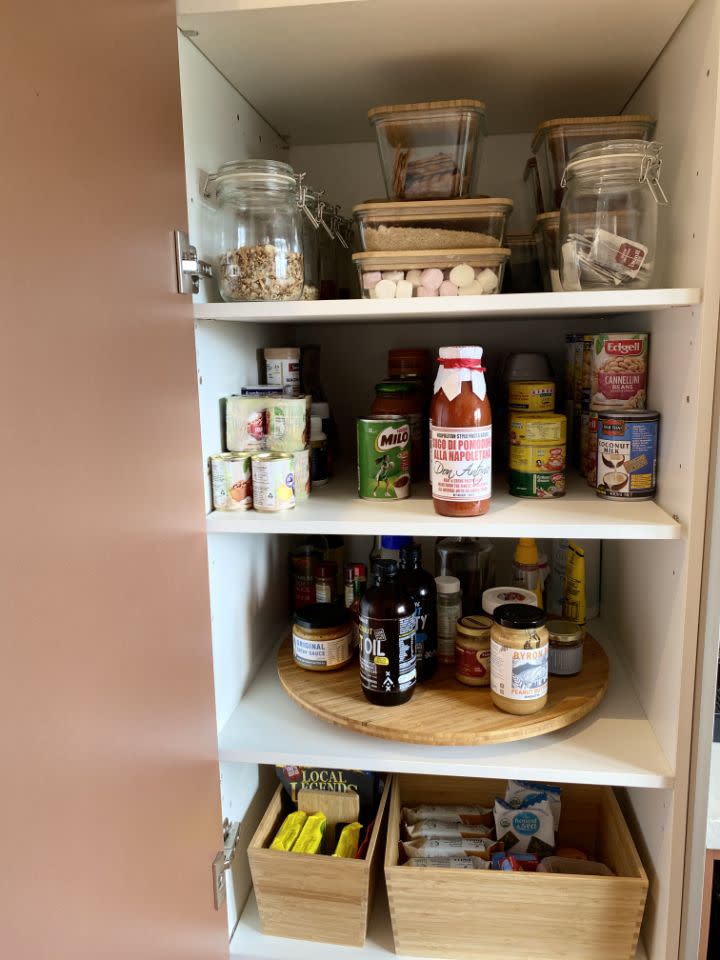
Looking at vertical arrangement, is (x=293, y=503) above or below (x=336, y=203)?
below

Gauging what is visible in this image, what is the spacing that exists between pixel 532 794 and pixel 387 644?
0.44 metres

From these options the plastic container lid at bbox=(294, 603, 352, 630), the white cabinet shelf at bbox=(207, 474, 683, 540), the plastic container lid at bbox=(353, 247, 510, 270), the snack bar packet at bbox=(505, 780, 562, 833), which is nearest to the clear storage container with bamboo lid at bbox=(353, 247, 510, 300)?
the plastic container lid at bbox=(353, 247, 510, 270)

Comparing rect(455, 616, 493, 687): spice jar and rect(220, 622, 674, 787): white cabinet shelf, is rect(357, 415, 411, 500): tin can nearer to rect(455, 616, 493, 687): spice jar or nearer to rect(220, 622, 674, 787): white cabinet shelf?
rect(455, 616, 493, 687): spice jar

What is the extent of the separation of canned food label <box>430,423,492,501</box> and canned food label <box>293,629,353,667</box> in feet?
1.20

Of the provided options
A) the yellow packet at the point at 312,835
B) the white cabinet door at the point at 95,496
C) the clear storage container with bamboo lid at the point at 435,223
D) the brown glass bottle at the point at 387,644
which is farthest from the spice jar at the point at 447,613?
the clear storage container with bamboo lid at the point at 435,223

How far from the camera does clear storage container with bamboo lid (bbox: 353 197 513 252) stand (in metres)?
1.01

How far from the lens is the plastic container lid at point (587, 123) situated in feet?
3.45

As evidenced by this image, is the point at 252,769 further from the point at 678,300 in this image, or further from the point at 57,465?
the point at 678,300

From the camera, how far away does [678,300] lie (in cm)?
87

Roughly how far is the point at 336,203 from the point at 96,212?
0.86 metres

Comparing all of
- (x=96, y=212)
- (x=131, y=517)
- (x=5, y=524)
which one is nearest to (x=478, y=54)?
(x=96, y=212)

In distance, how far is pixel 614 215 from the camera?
3.18ft

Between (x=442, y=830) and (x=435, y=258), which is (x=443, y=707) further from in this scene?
(x=435, y=258)

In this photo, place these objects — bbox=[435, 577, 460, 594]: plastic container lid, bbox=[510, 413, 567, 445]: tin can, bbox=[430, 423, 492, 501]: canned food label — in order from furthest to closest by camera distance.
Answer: bbox=[435, 577, 460, 594]: plastic container lid < bbox=[510, 413, 567, 445]: tin can < bbox=[430, 423, 492, 501]: canned food label
